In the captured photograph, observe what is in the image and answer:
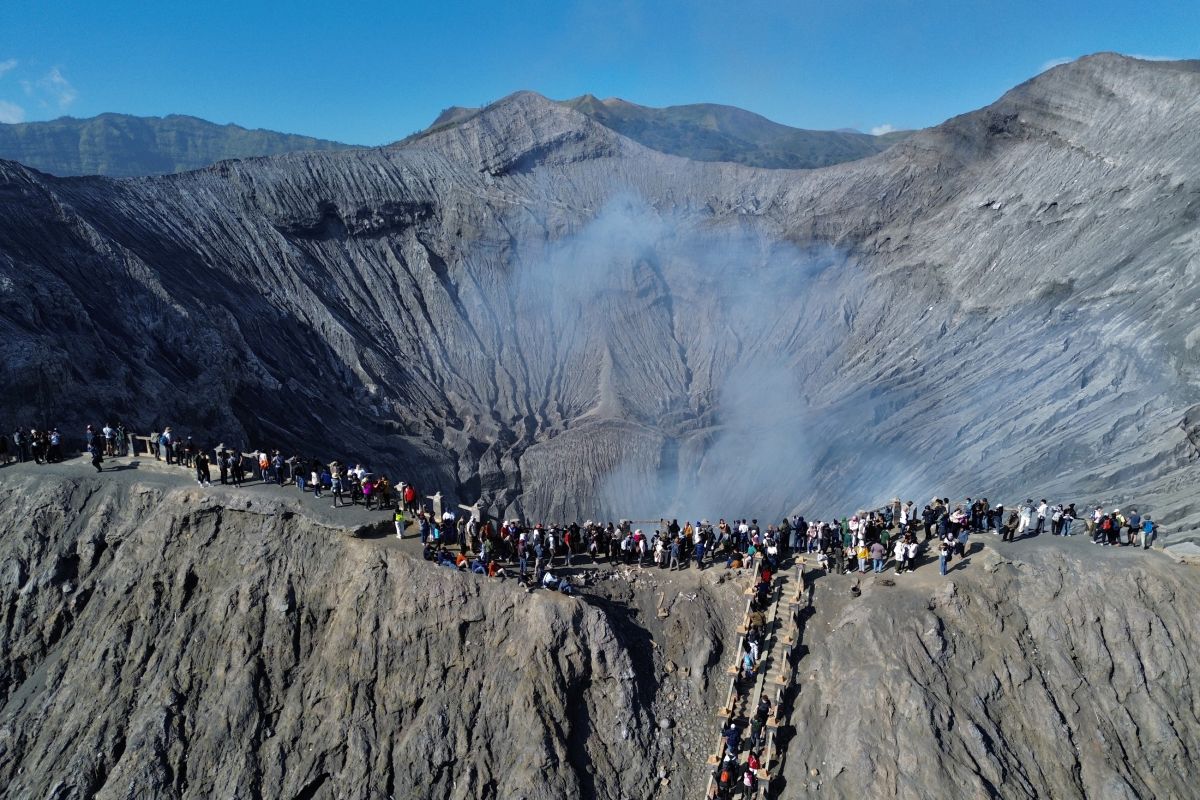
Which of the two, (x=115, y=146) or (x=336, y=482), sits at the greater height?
(x=115, y=146)

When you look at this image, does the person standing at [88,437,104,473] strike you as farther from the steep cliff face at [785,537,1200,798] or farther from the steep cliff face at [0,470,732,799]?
the steep cliff face at [785,537,1200,798]

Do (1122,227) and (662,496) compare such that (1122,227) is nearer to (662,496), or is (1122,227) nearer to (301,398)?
(662,496)

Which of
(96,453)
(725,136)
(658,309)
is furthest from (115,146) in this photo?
(96,453)

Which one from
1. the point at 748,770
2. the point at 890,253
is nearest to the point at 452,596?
the point at 748,770

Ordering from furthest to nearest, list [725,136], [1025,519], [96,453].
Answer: [725,136] → [96,453] → [1025,519]

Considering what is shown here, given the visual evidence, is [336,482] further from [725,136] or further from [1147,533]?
[725,136]

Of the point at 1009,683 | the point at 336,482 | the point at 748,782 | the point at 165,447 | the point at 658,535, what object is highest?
the point at 165,447

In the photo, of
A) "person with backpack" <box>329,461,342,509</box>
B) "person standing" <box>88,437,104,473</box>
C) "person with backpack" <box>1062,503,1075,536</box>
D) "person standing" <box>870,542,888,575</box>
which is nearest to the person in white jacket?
"person with backpack" <box>1062,503,1075,536</box>

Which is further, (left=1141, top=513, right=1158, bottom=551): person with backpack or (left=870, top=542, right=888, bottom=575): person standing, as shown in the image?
(left=870, top=542, right=888, bottom=575): person standing
